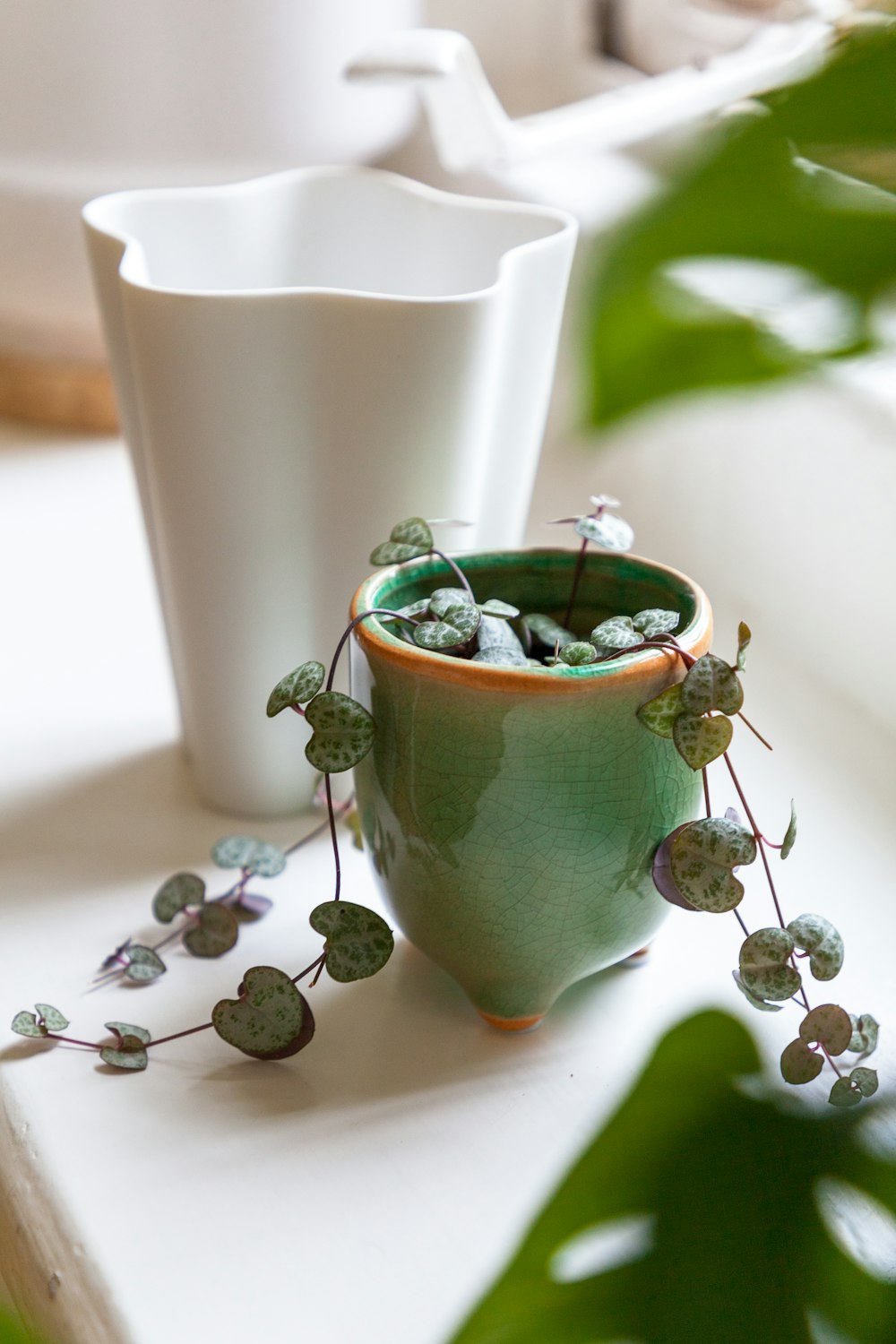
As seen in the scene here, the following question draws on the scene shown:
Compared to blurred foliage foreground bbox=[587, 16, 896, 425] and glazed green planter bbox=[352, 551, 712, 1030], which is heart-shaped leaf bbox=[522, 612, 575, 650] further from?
blurred foliage foreground bbox=[587, 16, 896, 425]

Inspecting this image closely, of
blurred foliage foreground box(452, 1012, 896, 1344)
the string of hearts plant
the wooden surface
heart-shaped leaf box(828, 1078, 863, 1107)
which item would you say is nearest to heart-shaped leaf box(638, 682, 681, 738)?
the string of hearts plant

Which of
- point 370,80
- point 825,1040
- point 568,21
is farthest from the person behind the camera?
point 568,21

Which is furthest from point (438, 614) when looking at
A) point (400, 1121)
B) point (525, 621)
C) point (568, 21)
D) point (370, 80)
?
point (568, 21)

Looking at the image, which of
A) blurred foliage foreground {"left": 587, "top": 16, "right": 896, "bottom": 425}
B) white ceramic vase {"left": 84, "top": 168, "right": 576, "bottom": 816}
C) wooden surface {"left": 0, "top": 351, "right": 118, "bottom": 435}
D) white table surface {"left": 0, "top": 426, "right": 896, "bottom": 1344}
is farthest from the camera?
wooden surface {"left": 0, "top": 351, "right": 118, "bottom": 435}

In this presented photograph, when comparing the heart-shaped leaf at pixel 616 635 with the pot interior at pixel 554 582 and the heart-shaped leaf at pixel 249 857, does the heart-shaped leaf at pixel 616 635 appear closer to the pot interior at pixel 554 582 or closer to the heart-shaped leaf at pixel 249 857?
the pot interior at pixel 554 582

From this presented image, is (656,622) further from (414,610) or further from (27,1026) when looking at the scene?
(27,1026)

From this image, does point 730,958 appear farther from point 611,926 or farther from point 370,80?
point 370,80

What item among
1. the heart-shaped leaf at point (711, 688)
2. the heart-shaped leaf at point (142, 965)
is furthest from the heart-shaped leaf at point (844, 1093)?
the heart-shaped leaf at point (142, 965)
